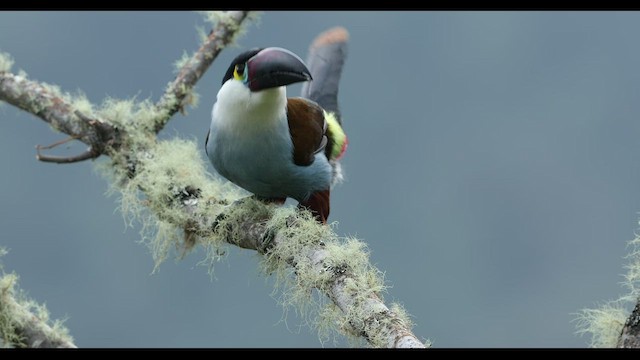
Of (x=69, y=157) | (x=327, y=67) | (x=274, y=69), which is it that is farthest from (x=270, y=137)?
(x=69, y=157)

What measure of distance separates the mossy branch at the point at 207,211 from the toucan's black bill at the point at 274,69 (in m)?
0.42

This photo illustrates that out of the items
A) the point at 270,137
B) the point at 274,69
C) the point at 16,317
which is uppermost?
the point at 274,69

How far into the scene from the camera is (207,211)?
3.02m

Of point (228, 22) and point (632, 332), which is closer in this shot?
point (632, 332)

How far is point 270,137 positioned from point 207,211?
0.41m

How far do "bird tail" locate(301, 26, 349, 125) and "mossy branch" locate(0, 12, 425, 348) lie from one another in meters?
0.45

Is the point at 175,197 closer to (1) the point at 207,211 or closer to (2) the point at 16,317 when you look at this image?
(1) the point at 207,211

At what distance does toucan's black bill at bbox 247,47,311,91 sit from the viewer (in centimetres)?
250

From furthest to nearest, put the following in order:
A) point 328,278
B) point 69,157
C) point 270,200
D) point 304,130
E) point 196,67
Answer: point 196,67
point 69,157
point 270,200
point 304,130
point 328,278

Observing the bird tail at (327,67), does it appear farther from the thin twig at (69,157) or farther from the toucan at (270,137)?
the thin twig at (69,157)

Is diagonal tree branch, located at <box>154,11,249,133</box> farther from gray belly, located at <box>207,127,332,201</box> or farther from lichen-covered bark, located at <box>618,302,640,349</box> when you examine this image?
lichen-covered bark, located at <box>618,302,640,349</box>

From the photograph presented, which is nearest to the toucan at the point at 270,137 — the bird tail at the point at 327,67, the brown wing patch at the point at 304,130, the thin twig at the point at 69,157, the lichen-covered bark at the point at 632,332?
the brown wing patch at the point at 304,130
